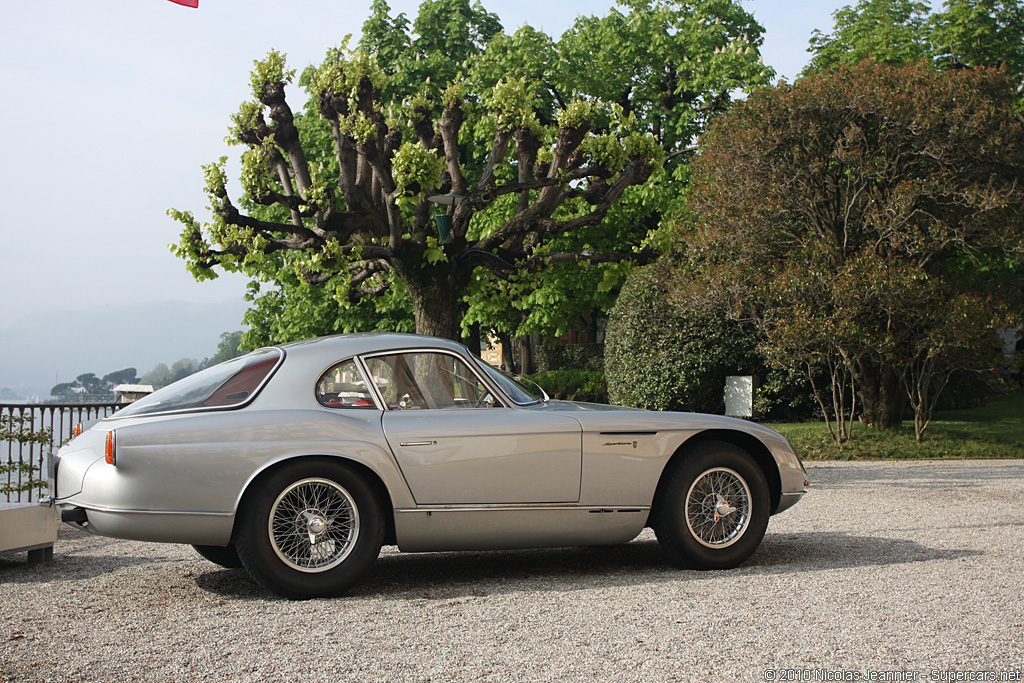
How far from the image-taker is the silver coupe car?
5.25 meters

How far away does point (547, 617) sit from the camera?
4.84 metres

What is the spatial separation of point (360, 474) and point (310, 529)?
1.35ft

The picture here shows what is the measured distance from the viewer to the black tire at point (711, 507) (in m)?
6.00

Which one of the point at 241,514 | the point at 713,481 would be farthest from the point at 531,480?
the point at 241,514

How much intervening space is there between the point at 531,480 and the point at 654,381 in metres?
16.1

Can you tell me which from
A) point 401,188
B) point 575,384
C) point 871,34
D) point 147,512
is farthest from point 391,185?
point 871,34

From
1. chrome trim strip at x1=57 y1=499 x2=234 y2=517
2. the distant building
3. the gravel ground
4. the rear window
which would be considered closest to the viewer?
the gravel ground

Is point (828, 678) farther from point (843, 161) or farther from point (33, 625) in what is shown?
point (843, 161)

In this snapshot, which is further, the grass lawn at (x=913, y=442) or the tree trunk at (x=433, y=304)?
the grass lawn at (x=913, y=442)

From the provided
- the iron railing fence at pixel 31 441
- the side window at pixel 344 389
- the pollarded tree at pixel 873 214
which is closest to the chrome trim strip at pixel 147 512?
the side window at pixel 344 389

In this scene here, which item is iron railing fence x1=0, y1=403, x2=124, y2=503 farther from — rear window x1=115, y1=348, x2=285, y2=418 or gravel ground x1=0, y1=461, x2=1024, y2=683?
rear window x1=115, y1=348, x2=285, y2=418

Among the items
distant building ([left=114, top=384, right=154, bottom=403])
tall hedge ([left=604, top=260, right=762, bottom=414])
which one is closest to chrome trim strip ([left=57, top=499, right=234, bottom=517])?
distant building ([left=114, top=384, right=154, bottom=403])

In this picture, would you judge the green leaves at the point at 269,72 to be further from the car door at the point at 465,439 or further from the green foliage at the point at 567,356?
the green foliage at the point at 567,356

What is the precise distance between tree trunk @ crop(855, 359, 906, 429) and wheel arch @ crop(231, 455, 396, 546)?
13945 mm
